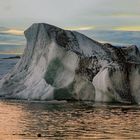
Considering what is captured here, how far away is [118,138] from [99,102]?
20.3 metres

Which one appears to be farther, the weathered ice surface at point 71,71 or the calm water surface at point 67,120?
the weathered ice surface at point 71,71

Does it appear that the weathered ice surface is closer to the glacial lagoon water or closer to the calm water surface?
the glacial lagoon water

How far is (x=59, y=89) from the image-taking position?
45156mm

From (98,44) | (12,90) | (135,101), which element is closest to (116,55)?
(98,44)

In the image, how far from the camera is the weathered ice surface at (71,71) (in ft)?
147

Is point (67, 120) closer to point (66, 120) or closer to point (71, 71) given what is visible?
point (66, 120)

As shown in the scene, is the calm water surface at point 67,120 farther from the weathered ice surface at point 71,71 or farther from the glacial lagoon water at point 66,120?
the weathered ice surface at point 71,71

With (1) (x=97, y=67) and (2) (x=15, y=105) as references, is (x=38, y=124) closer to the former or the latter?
(2) (x=15, y=105)

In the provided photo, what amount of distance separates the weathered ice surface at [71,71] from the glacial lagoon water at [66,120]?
1.75 meters

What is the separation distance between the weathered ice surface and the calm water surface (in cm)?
208

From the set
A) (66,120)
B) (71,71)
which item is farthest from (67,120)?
(71,71)

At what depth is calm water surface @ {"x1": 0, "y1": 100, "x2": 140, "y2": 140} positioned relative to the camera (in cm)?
2544

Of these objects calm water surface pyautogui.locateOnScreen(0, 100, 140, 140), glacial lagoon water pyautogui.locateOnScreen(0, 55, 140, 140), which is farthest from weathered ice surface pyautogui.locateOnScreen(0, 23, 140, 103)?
calm water surface pyautogui.locateOnScreen(0, 100, 140, 140)

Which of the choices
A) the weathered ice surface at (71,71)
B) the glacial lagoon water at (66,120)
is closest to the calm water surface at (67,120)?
the glacial lagoon water at (66,120)
